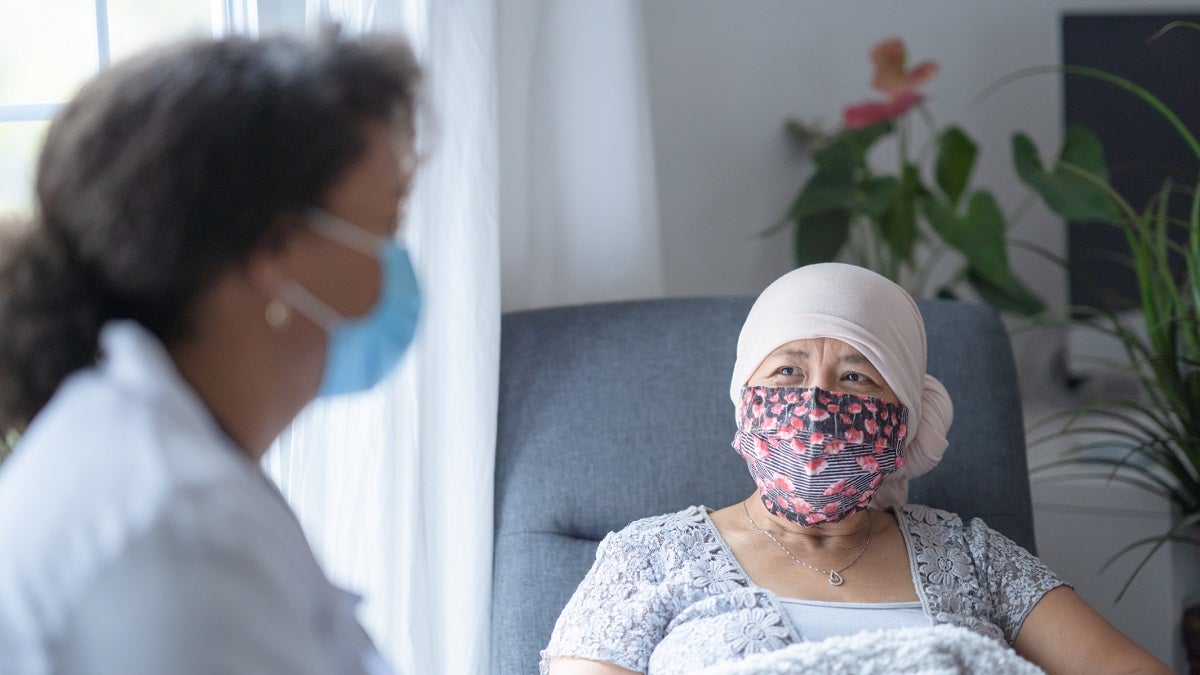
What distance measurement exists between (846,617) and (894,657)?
0.72 feet

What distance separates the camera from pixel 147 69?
0.82 m

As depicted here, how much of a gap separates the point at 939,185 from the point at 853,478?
49.8 inches

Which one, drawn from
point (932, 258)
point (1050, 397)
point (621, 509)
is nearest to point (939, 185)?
point (932, 258)

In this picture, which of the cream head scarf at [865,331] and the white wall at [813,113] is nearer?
the cream head scarf at [865,331]

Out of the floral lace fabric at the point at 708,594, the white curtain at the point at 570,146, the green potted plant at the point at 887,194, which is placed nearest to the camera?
the floral lace fabric at the point at 708,594

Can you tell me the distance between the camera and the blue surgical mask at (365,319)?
2.75ft

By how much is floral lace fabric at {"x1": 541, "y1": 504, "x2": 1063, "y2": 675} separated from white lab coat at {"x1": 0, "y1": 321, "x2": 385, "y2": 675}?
775 mm

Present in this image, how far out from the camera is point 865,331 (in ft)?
5.06

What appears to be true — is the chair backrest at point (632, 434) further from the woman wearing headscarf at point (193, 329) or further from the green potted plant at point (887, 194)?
the woman wearing headscarf at point (193, 329)

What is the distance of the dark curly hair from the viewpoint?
2.57ft

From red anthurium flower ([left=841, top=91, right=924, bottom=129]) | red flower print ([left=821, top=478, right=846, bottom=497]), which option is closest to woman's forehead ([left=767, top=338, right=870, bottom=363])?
red flower print ([left=821, top=478, right=846, bottom=497])

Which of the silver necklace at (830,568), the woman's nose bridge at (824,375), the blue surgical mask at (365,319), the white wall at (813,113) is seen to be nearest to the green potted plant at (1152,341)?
the white wall at (813,113)

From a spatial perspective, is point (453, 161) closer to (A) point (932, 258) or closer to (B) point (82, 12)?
(B) point (82, 12)

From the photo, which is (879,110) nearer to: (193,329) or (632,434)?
(632,434)
